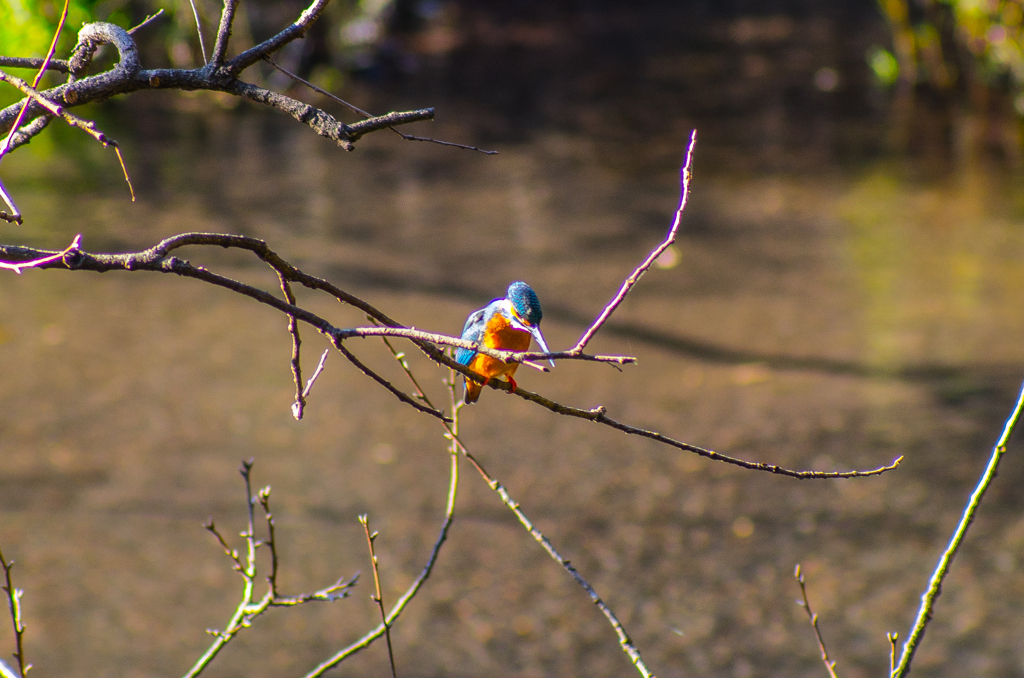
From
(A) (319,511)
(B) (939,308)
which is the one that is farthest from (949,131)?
(A) (319,511)

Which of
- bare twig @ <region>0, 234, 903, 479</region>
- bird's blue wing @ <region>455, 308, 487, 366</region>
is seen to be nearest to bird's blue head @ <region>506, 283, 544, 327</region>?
bare twig @ <region>0, 234, 903, 479</region>

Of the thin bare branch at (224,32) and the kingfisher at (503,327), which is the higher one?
the thin bare branch at (224,32)

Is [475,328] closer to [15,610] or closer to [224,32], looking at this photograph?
[224,32]

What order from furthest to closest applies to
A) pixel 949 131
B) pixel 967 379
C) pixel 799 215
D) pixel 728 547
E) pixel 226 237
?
pixel 949 131 → pixel 799 215 → pixel 967 379 → pixel 728 547 → pixel 226 237

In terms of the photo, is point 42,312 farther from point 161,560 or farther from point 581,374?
point 581,374

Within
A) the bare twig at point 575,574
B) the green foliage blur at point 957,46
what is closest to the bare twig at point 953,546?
the bare twig at point 575,574

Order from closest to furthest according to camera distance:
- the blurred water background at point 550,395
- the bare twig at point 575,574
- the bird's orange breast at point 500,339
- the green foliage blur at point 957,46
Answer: the bare twig at point 575,574, the bird's orange breast at point 500,339, the blurred water background at point 550,395, the green foliage blur at point 957,46

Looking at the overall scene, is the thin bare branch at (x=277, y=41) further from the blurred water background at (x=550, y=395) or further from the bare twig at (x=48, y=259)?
the blurred water background at (x=550, y=395)
